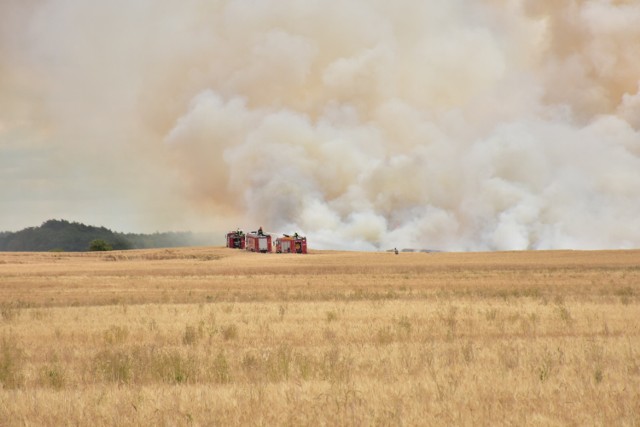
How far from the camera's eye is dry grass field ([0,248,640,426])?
13.3 meters

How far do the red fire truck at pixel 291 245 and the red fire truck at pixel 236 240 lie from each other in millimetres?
14239

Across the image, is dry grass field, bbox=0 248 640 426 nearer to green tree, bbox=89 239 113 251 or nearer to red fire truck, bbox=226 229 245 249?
red fire truck, bbox=226 229 245 249

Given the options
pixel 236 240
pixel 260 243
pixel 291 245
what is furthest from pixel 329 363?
pixel 236 240

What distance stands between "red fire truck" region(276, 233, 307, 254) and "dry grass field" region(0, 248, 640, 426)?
9324cm

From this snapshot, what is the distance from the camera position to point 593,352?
18938 mm

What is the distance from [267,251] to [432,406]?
389ft

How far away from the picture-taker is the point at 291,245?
131875 mm

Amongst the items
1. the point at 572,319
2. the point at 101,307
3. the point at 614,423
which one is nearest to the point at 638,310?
the point at 572,319

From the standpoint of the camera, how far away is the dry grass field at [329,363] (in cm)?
1327

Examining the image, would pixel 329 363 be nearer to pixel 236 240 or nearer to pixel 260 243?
pixel 260 243

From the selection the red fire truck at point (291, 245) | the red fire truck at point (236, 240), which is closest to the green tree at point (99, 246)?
the red fire truck at point (236, 240)

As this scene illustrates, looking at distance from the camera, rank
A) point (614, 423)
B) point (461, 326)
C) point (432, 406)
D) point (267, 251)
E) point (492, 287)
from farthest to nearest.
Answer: point (267, 251), point (492, 287), point (461, 326), point (432, 406), point (614, 423)

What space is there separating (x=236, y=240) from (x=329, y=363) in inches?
5097

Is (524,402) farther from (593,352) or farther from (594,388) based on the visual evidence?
(593,352)
